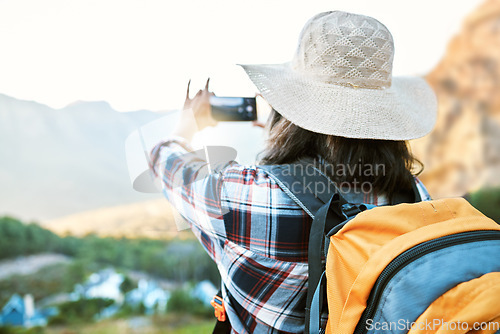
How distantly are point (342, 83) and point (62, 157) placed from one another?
6.55 ft

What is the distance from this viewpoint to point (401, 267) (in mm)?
478

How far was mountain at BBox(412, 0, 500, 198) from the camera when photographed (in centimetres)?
330

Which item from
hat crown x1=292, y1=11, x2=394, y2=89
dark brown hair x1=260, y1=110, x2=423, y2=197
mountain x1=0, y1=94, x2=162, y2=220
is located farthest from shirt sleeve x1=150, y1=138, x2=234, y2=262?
mountain x1=0, y1=94, x2=162, y2=220

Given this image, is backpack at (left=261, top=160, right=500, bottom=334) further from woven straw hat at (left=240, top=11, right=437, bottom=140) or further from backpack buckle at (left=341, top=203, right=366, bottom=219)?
woven straw hat at (left=240, top=11, right=437, bottom=140)

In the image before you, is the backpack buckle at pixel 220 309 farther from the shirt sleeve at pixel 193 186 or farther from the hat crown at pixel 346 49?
the hat crown at pixel 346 49

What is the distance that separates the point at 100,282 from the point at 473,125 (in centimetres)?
341

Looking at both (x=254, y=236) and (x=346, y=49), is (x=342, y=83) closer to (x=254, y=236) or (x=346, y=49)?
(x=346, y=49)

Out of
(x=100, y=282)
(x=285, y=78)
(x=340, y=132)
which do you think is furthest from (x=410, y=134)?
(x=100, y=282)

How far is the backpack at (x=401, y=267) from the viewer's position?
448 mm

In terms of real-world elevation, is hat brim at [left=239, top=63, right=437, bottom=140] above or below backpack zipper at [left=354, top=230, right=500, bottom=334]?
above

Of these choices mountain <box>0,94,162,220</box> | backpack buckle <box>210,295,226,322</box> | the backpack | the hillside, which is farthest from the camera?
the hillside

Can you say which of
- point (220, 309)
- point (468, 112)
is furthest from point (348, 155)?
point (468, 112)

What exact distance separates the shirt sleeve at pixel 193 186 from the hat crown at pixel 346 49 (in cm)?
26

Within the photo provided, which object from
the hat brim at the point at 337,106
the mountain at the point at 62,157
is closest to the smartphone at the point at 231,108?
the hat brim at the point at 337,106
